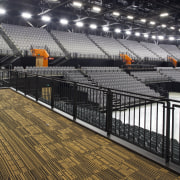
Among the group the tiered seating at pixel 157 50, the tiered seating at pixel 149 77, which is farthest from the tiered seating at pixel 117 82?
the tiered seating at pixel 157 50

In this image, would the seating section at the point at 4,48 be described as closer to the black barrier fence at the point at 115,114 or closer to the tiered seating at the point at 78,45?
the tiered seating at the point at 78,45

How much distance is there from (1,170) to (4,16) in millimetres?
21950

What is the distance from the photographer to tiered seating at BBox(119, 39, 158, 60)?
2884 centimetres

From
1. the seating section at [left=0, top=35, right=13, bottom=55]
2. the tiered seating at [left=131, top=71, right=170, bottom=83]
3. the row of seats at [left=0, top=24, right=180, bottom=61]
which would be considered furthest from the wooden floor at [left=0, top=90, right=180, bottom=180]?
the tiered seating at [left=131, top=71, right=170, bottom=83]

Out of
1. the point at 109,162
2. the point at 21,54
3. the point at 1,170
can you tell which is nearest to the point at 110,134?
the point at 109,162

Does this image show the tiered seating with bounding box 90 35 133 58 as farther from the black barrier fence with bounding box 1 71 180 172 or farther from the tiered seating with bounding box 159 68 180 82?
the black barrier fence with bounding box 1 71 180 172

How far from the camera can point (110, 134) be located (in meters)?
3.35

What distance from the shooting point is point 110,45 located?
89.3ft

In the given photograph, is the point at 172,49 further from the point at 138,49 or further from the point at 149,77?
the point at 149,77

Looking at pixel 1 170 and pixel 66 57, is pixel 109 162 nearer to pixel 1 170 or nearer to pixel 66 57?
pixel 1 170

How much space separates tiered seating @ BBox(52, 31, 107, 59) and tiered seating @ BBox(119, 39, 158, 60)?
7.36 metres

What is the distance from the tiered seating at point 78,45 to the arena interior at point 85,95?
0.15 meters

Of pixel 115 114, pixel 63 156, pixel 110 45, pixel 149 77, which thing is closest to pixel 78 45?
pixel 110 45

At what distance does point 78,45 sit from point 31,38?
564 centimetres
